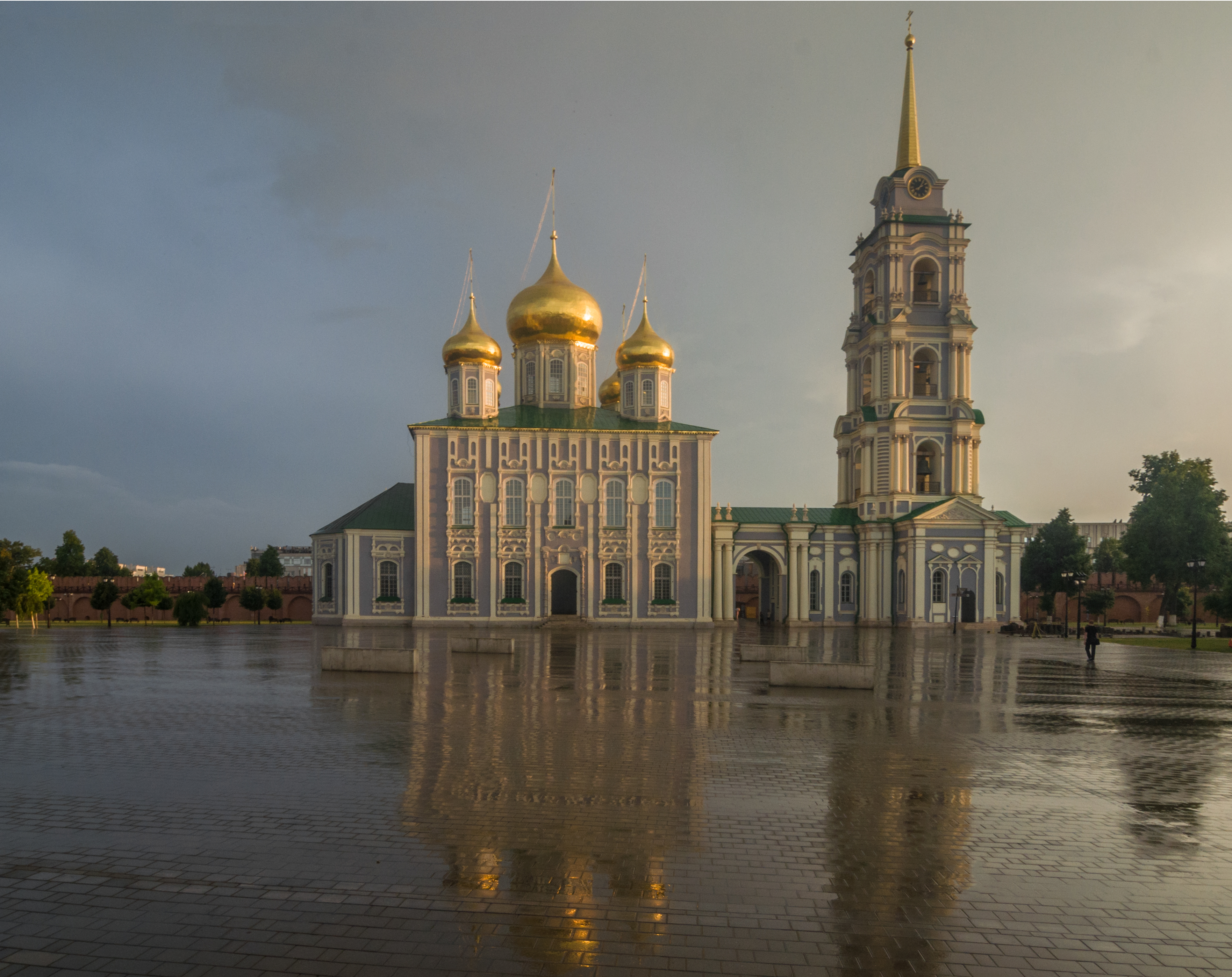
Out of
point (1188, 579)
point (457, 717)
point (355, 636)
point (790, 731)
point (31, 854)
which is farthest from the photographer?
point (1188, 579)

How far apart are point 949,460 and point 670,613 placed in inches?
739

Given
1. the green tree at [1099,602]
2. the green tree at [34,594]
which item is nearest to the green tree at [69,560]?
the green tree at [34,594]

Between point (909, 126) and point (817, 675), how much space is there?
46.9m

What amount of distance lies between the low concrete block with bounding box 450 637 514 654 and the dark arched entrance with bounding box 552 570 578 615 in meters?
24.3

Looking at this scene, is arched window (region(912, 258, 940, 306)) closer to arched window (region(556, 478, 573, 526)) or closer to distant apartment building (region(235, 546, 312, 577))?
arched window (region(556, 478, 573, 526))

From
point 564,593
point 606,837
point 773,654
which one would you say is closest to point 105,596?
point 564,593

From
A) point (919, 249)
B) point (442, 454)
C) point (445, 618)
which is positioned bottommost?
point (445, 618)

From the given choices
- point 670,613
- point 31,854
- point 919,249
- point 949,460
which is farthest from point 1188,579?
point 31,854

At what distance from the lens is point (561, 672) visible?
21.2 m

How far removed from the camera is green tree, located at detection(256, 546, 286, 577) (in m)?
90.2

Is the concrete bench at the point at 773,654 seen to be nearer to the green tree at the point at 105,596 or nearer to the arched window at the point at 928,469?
the arched window at the point at 928,469

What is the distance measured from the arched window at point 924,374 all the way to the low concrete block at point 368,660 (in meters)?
40.4

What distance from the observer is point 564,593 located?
5247 cm

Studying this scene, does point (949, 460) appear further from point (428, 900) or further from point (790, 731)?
point (428, 900)
